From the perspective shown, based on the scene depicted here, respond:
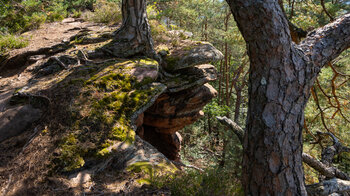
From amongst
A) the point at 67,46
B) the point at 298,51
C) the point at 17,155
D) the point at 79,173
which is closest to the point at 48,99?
the point at 17,155

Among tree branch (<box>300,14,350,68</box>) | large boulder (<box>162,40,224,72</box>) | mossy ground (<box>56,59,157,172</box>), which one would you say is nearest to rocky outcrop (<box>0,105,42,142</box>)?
mossy ground (<box>56,59,157,172</box>)

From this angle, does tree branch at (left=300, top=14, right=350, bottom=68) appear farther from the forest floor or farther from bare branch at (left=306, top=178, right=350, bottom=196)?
the forest floor

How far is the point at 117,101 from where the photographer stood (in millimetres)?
4258

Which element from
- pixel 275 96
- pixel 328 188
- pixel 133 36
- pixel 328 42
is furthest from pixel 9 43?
pixel 328 188

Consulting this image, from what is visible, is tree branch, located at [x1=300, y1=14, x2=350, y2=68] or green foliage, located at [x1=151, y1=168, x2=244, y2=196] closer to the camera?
tree branch, located at [x1=300, y1=14, x2=350, y2=68]

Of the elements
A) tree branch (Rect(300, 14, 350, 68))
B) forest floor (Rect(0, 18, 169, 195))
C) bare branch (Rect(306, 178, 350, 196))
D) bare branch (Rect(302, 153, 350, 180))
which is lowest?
forest floor (Rect(0, 18, 169, 195))

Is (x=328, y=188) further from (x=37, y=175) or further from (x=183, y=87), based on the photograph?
(x=183, y=87)

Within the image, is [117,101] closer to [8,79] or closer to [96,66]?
[96,66]

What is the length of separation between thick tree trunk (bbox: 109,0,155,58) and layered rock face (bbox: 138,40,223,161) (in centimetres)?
81

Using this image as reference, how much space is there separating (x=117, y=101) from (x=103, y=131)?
827 mm

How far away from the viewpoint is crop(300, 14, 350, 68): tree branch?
6.73 feet

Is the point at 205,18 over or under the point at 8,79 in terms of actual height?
over

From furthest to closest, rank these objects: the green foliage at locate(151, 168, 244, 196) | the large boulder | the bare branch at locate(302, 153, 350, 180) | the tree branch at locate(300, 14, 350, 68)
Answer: the large boulder
the bare branch at locate(302, 153, 350, 180)
the green foliage at locate(151, 168, 244, 196)
the tree branch at locate(300, 14, 350, 68)

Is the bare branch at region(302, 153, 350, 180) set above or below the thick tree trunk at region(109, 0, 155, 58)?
below
